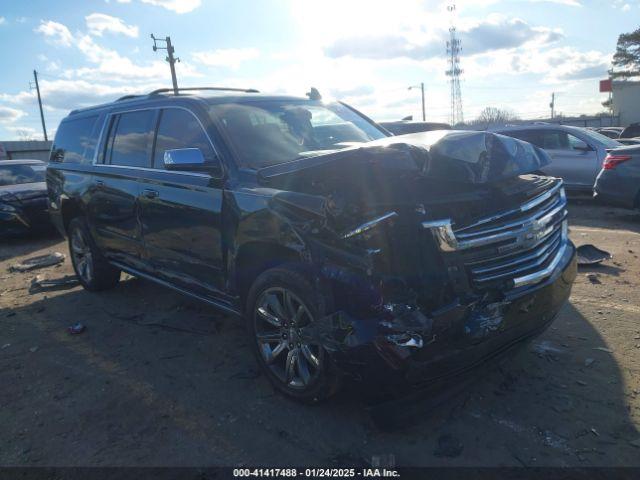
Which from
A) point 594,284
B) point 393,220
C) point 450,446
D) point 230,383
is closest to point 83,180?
point 230,383

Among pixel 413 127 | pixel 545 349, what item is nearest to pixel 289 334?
pixel 545 349

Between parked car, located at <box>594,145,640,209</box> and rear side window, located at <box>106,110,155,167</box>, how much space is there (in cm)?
750

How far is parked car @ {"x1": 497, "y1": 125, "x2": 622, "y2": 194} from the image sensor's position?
10539 mm

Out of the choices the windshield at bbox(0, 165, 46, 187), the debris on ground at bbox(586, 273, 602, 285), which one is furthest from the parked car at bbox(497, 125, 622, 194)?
the windshield at bbox(0, 165, 46, 187)

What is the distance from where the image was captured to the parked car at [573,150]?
34.6ft

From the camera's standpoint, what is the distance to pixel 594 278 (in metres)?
5.36

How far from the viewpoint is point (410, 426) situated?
2936 mm

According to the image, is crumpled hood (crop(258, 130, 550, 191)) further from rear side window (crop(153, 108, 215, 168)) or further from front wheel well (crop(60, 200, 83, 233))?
front wheel well (crop(60, 200, 83, 233))

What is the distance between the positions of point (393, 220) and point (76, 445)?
2.29 metres

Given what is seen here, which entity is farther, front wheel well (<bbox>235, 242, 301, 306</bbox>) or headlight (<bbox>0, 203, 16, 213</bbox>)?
headlight (<bbox>0, 203, 16, 213</bbox>)

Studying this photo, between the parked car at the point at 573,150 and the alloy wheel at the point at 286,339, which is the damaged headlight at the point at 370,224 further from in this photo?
the parked car at the point at 573,150

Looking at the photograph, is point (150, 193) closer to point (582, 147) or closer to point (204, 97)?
point (204, 97)

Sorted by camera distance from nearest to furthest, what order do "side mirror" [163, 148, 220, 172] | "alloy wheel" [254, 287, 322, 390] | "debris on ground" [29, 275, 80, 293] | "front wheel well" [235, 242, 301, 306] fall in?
1. "alloy wheel" [254, 287, 322, 390]
2. "front wheel well" [235, 242, 301, 306]
3. "side mirror" [163, 148, 220, 172]
4. "debris on ground" [29, 275, 80, 293]

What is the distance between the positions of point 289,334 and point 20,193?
→ 8.84 metres
